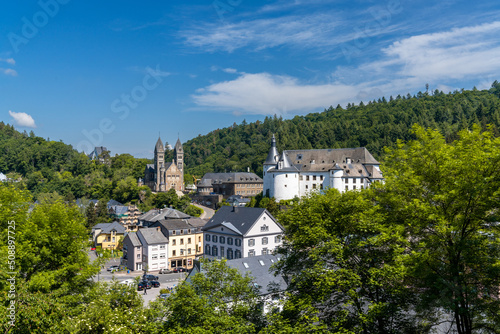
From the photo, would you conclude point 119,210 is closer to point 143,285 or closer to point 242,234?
point 143,285

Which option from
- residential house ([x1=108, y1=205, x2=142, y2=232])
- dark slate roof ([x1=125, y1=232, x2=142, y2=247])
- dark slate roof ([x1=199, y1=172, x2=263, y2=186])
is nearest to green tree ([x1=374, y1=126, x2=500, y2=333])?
dark slate roof ([x1=125, y1=232, x2=142, y2=247])

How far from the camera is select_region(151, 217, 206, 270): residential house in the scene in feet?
188

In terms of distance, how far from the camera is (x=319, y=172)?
78.9 metres

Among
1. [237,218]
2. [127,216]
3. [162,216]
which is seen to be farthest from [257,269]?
[127,216]

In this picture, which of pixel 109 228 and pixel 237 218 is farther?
pixel 109 228

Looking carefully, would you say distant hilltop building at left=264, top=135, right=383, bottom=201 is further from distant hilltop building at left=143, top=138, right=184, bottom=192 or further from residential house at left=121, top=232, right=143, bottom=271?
distant hilltop building at left=143, top=138, right=184, bottom=192

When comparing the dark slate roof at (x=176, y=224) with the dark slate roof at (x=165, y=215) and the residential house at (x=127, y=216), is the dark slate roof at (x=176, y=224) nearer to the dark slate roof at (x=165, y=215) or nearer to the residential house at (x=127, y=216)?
the dark slate roof at (x=165, y=215)

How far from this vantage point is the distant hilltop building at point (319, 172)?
75812 millimetres

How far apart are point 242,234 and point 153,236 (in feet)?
54.7

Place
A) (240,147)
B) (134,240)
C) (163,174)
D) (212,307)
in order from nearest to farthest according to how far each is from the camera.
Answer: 1. (212,307)
2. (134,240)
3. (163,174)
4. (240,147)

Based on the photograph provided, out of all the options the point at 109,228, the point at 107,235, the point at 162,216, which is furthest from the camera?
the point at 109,228

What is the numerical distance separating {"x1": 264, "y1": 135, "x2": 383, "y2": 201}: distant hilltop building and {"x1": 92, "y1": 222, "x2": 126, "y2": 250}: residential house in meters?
28.3

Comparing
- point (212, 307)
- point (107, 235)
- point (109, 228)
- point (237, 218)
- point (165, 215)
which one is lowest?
point (107, 235)

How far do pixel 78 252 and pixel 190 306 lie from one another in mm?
7831
